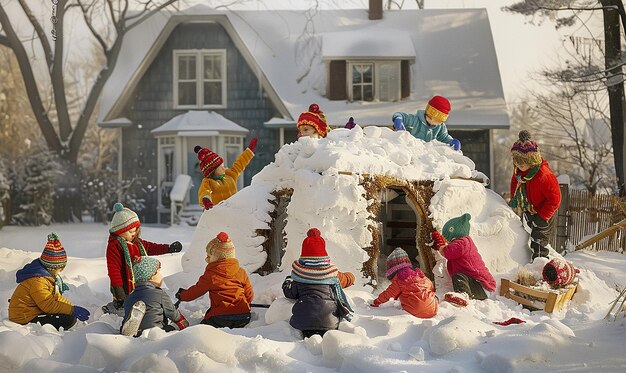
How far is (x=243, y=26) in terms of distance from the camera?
1441 cm

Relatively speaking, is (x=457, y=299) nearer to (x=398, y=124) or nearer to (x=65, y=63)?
(x=398, y=124)

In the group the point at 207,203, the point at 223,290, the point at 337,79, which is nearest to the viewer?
the point at 223,290

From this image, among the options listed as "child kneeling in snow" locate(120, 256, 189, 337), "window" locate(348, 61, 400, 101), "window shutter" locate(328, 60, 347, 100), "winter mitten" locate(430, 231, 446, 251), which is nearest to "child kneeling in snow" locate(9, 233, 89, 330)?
"child kneeling in snow" locate(120, 256, 189, 337)

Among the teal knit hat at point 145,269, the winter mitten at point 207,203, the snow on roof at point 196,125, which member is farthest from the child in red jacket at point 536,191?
the snow on roof at point 196,125

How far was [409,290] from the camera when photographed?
4.95 m

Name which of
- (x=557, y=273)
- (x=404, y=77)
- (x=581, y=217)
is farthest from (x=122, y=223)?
(x=404, y=77)

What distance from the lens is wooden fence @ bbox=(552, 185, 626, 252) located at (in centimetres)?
899

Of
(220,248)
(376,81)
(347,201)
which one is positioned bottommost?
(220,248)

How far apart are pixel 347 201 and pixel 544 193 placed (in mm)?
2024

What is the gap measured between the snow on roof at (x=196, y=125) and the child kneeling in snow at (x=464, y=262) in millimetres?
8719

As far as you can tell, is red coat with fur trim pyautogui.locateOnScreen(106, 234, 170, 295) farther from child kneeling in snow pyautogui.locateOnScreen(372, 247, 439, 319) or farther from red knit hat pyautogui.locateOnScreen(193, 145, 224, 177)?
child kneeling in snow pyautogui.locateOnScreen(372, 247, 439, 319)

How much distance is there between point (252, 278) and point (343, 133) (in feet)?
5.10

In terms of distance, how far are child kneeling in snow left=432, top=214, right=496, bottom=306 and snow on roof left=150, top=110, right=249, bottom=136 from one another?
8.72 m

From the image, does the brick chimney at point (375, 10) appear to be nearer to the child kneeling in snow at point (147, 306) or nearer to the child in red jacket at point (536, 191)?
the child in red jacket at point (536, 191)
